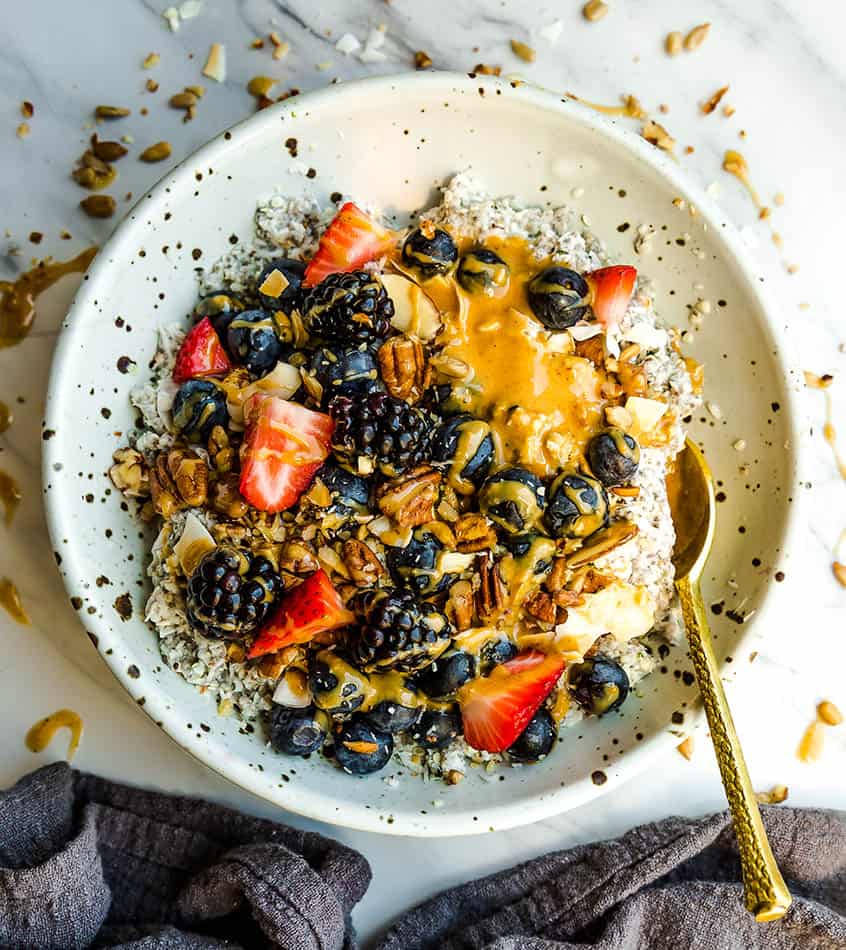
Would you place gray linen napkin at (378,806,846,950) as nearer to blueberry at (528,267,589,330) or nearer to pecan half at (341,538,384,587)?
pecan half at (341,538,384,587)

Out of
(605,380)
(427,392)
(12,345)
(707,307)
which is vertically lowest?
(12,345)

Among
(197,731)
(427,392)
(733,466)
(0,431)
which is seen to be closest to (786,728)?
(733,466)

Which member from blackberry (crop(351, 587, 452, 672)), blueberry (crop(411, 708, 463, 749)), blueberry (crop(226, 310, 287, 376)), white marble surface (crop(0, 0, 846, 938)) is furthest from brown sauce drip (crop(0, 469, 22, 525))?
blueberry (crop(411, 708, 463, 749))

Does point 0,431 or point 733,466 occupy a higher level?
point 733,466

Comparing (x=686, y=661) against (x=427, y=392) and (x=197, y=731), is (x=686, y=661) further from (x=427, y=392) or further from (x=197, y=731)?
(x=197, y=731)

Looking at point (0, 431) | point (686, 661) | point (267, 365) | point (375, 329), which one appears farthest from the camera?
point (0, 431)

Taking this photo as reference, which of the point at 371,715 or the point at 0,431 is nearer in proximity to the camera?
the point at 371,715

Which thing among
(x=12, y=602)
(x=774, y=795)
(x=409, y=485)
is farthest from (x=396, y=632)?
(x=774, y=795)
